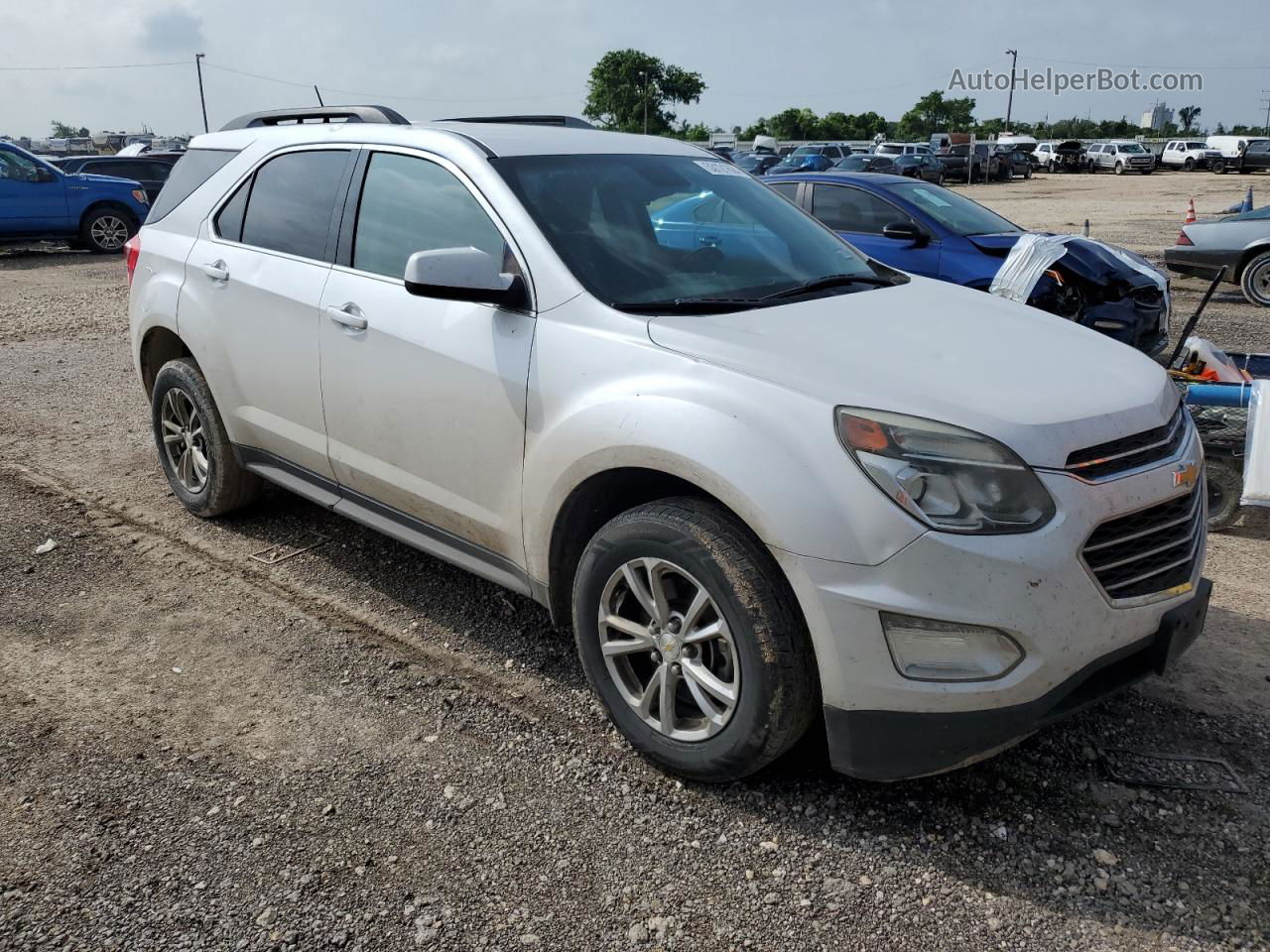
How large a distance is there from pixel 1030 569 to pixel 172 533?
3.98 metres

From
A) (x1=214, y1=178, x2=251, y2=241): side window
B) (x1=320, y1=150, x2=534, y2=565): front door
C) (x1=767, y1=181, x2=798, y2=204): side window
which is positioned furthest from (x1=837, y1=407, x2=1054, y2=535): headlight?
(x1=767, y1=181, x2=798, y2=204): side window

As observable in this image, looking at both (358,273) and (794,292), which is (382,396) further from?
(794,292)

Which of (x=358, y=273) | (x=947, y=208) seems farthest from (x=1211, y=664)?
(x=947, y=208)

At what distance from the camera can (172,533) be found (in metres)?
5.01

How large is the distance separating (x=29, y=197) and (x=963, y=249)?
1458 centimetres

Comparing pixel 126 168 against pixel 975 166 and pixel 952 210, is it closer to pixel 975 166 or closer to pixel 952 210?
pixel 952 210

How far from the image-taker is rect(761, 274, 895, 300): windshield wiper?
3471 millimetres

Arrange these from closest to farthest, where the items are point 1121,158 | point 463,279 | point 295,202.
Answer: point 463,279 < point 295,202 < point 1121,158

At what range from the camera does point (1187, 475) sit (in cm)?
289

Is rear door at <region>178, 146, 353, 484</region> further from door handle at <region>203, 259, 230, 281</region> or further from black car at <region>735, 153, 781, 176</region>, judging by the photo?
black car at <region>735, 153, 781, 176</region>

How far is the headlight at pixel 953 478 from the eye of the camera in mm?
2500

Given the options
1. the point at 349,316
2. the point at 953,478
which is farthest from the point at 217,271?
the point at 953,478

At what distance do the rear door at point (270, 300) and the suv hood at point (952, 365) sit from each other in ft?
5.40

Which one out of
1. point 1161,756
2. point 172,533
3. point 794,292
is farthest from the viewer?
point 172,533
